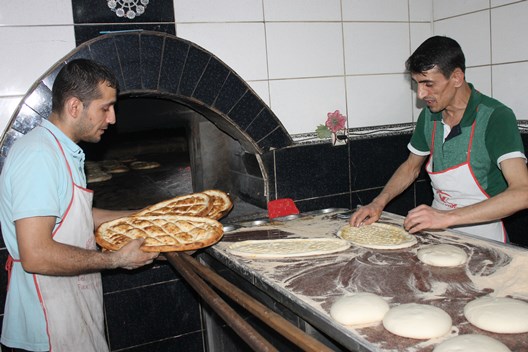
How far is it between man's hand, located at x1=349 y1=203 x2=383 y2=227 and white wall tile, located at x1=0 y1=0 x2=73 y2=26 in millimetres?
1793

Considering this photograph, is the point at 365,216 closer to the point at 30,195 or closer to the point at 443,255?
the point at 443,255

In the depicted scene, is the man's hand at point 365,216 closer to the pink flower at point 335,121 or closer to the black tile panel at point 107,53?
the pink flower at point 335,121

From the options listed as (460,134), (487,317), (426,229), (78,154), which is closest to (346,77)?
(460,134)

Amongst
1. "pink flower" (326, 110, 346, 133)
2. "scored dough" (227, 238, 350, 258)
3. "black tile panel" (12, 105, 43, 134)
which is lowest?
"scored dough" (227, 238, 350, 258)

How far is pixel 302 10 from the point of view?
119 inches

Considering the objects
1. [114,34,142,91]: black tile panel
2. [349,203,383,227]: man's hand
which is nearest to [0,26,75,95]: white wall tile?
[114,34,142,91]: black tile panel

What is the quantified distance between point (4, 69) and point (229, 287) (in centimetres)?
170

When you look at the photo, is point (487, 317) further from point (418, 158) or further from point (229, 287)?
point (418, 158)

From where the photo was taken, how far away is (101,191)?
3000 millimetres

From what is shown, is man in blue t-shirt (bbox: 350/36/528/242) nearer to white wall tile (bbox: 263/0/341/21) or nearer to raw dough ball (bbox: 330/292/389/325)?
raw dough ball (bbox: 330/292/389/325)

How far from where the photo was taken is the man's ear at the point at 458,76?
228 centimetres

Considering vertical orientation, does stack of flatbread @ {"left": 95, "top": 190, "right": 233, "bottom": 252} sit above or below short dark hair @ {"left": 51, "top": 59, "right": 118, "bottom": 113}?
below

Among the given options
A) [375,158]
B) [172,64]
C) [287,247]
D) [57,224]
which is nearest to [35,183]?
[57,224]

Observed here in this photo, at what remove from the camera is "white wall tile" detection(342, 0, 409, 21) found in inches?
125
